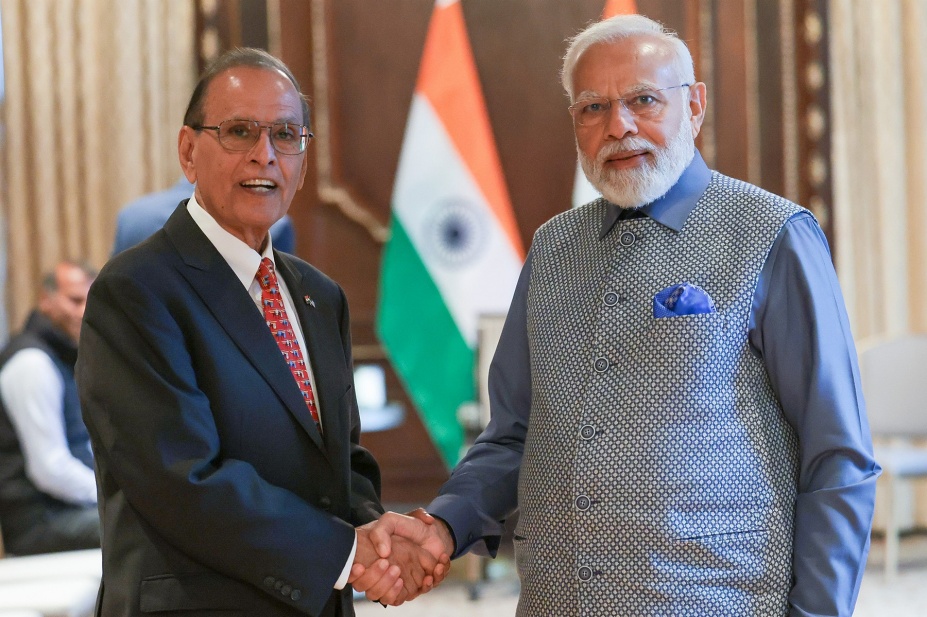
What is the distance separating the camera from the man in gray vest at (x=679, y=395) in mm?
1771

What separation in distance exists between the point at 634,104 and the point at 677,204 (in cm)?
21

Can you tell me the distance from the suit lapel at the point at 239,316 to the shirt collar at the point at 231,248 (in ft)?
0.11

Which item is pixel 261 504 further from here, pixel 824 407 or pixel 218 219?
pixel 824 407

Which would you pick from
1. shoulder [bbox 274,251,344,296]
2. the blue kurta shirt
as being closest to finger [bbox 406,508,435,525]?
shoulder [bbox 274,251,344,296]

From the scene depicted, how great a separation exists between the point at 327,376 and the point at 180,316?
1.03 feet

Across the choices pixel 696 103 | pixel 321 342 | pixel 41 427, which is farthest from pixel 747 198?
pixel 41 427

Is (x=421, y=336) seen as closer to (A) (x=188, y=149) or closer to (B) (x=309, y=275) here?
(B) (x=309, y=275)

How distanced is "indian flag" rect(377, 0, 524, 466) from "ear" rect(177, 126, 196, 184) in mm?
3819

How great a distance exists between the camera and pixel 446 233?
233 inches

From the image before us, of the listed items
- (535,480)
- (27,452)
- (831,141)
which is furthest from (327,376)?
(831,141)

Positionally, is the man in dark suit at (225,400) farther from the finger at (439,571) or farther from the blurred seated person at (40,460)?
the blurred seated person at (40,460)

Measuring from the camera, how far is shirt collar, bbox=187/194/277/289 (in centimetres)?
193

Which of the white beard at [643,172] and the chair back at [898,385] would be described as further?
the chair back at [898,385]

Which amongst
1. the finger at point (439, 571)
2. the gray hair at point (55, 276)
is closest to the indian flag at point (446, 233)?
the gray hair at point (55, 276)
